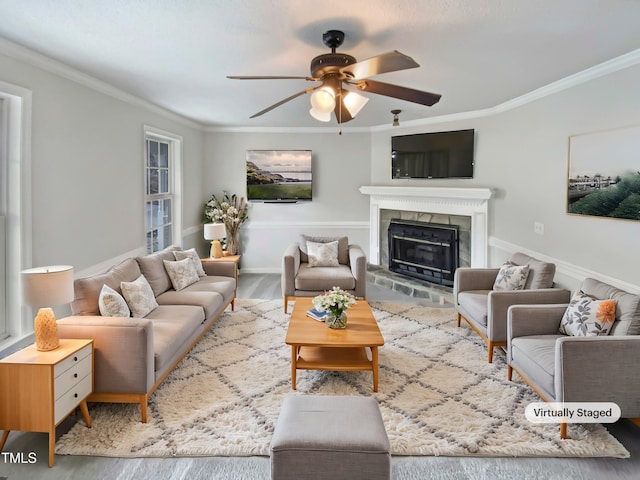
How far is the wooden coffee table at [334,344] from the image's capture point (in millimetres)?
3127

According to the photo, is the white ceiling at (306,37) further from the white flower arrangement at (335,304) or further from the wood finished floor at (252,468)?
the wood finished floor at (252,468)

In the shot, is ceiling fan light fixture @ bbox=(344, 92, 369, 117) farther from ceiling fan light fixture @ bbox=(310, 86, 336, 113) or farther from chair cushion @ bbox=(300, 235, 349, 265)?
chair cushion @ bbox=(300, 235, 349, 265)

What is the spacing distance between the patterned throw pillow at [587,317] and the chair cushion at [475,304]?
69 cm

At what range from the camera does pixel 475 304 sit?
3.92 meters

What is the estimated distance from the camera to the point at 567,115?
398 cm

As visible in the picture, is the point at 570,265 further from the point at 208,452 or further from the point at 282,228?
the point at 282,228

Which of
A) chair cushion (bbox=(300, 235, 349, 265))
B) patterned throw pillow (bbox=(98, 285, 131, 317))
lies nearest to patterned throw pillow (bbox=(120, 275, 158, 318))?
patterned throw pillow (bbox=(98, 285, 131, 317))

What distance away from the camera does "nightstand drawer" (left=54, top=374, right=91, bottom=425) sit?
234cm

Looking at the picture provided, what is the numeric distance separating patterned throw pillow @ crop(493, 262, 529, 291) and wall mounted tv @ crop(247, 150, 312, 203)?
382 centimetres

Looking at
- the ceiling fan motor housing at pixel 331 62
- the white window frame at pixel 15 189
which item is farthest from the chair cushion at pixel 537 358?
the white window frame at pixel 15 189

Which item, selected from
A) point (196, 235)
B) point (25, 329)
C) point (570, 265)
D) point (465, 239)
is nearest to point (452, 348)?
point (570, 265)

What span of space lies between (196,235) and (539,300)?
5255 millimetres

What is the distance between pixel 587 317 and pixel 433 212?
3468mm

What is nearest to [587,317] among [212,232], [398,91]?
[398,91]
